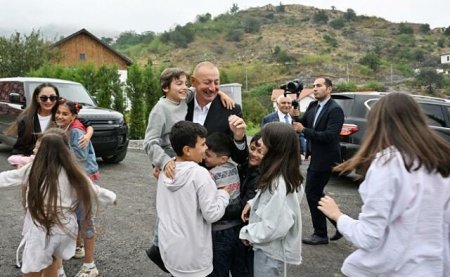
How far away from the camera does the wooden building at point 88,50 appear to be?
48406 mm

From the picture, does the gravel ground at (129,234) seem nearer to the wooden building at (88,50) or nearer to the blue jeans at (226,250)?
the blue jeans at (226,250)

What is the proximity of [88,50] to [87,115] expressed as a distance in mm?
43635

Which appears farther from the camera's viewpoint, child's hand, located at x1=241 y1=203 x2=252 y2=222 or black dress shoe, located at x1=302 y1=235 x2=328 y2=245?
black dress shoe, located at x1=302 y1=235 x2=328 y2=245

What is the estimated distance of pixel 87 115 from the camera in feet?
29.0

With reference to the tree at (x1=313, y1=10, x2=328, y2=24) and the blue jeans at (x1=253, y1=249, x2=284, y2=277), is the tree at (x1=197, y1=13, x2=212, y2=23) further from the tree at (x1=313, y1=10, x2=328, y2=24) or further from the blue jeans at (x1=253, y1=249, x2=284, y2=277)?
the blue jeans at (x1=253, y1=249, x2=284, y2=277)

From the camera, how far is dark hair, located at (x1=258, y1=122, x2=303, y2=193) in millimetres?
2678

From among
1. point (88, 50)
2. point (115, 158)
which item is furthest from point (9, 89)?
point (88, 50)

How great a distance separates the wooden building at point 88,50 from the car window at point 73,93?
3923cm

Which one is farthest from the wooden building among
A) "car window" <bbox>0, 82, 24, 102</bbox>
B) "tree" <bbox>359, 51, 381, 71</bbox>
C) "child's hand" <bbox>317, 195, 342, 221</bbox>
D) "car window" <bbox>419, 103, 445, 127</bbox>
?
"tree" <bbox>359, 51, 381, 71</bbox>

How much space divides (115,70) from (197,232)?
42.6ft

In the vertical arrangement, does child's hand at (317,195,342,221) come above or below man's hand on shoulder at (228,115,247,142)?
below

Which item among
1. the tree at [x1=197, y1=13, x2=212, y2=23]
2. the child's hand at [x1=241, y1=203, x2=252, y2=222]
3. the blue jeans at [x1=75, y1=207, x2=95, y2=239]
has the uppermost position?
the tree at [x1=197, y1=13, x2=212, y2=23]

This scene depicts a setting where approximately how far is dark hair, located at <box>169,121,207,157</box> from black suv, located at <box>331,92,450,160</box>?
563 cm

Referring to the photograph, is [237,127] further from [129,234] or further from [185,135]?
[129,234]
